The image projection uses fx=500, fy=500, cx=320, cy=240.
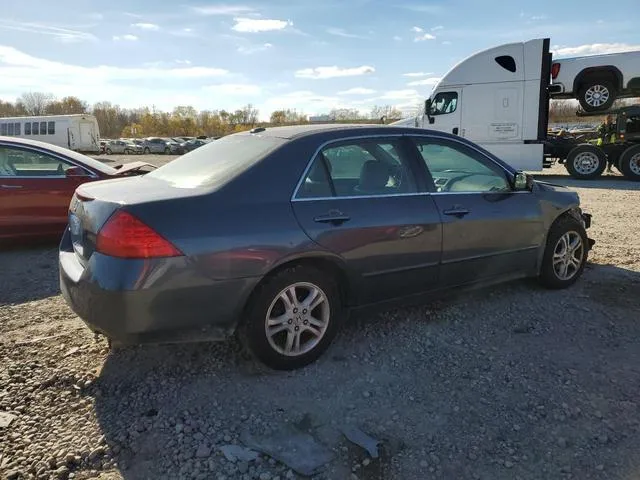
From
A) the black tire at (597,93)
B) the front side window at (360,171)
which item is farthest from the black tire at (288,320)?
the black tire at (597,93)

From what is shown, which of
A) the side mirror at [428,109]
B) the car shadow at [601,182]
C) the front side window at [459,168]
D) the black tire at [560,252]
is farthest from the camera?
the side mirror at [428,109]

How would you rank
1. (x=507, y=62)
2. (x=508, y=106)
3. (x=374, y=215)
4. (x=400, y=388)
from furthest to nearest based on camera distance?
(x=508, y=106) < (x=507, y=62) < (x=374, y=215) < (x=400, y=388)

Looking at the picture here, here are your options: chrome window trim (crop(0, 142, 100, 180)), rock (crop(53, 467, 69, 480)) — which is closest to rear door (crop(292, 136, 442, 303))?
rock (crop(53, 467, 69, 480))

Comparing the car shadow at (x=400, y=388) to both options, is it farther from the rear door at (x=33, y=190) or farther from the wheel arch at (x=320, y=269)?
the rear door at (x=33, y=190)

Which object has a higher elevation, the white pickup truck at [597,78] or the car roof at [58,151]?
the white pickup truck at [597,78]

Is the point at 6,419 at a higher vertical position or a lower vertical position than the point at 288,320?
lower

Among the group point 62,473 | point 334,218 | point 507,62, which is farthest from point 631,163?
point 62,473

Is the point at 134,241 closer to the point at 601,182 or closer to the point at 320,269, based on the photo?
the point at 320,269

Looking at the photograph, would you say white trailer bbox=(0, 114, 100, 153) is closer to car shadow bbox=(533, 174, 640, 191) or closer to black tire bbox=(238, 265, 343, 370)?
car shadow bbox=(533, 174, 640, 191)

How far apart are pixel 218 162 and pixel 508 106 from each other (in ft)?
44.0

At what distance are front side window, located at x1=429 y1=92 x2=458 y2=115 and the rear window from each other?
12882 mm

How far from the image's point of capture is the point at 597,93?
15.4 m

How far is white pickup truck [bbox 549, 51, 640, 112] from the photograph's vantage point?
14977mm

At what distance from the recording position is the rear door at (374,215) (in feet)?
10.6
